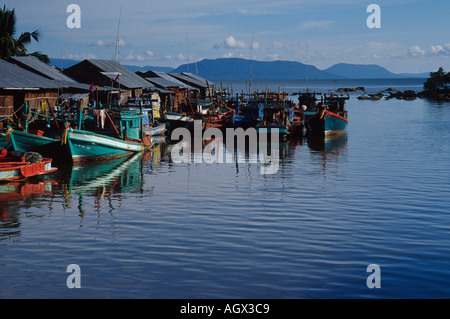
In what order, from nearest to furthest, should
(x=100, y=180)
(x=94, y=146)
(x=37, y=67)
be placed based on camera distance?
(x=100, y=180) < (x=94, y=146) < (x=37, y=67)

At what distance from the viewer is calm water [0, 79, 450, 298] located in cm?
1317

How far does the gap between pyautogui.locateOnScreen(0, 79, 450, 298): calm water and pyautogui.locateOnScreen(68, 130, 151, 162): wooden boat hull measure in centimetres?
198

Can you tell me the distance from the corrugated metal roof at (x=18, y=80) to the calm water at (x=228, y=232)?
8.59m

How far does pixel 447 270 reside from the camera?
14258 mm

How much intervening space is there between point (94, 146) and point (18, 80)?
837 centimetres

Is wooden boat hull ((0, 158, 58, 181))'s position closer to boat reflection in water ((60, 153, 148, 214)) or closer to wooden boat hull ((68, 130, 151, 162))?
boat reflection in water ((60, 153, 148, 214))

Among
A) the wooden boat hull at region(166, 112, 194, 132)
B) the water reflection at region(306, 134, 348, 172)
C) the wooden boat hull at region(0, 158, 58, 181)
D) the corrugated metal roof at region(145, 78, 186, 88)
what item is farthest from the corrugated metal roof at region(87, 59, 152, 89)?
the wooden boat hull at region(0, 158, 58, 181)

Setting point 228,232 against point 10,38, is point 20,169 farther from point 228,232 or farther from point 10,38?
point 10,38

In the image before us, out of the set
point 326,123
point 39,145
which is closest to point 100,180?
point 39,145

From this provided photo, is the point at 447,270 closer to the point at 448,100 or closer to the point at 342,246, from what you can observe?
the point at 342,246

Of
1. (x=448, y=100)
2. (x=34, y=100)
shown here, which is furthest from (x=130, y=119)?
(x=448, y=100)

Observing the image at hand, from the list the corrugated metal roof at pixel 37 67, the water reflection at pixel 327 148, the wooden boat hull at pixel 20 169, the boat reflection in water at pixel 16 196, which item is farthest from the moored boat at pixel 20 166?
the corrugated metal roof at pixel 37 67

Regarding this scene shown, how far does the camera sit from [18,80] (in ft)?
125

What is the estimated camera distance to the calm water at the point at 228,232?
1317 cm
